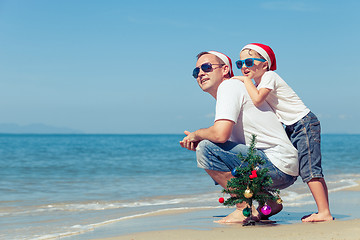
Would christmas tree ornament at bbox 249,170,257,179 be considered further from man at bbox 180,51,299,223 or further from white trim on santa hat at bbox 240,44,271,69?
white trim on santa hat at bbox 240,44,271,69

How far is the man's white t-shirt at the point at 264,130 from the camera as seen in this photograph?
368 centimetres

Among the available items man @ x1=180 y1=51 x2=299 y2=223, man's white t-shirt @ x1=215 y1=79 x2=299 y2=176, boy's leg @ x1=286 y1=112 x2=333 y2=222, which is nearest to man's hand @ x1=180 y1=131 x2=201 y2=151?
man @ x1=180 y1=51 x2=299 y2=223

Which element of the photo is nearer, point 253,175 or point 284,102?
point 253,175

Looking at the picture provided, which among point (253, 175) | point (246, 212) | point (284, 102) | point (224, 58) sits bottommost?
point (246, 212)

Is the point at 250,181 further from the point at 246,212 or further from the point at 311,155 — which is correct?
the point at 311,155

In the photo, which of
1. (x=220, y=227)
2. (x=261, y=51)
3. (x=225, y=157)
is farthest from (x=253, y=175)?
(x=261, y=51)

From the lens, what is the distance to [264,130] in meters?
3.73

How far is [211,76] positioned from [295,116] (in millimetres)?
787

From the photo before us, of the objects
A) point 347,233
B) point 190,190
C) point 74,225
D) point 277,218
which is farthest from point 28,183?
point 347,233

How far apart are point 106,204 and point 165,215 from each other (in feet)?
5.09

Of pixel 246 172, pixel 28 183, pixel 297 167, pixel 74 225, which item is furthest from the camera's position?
pixel 28 183

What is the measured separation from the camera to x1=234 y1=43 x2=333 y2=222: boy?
148 inches

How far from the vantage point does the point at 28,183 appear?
9.48 metres

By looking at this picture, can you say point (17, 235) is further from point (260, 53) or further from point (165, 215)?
point (260, 53)
